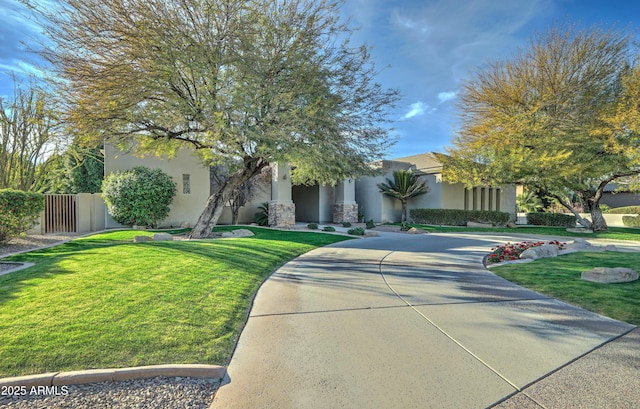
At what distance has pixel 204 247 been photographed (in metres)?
8.58

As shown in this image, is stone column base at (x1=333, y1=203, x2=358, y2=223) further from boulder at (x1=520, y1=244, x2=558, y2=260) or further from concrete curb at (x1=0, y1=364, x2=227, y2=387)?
concrete curb at (x1=0, y1=364, x2=227, y2=387)

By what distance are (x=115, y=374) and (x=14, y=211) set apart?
9662 millimetres

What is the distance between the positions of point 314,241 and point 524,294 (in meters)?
7.63

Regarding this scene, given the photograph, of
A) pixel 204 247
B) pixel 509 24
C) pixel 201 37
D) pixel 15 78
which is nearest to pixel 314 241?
pixel 204 247

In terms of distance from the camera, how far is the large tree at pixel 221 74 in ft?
26.5

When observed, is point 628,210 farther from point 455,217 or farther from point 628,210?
point 455,217

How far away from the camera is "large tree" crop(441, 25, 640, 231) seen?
48.9 ft

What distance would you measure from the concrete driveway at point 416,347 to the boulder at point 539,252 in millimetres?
3593

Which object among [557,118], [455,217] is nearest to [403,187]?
[455,217]

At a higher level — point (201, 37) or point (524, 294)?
point (201, 37)

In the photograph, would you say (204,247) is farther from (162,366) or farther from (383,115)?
(383,115)

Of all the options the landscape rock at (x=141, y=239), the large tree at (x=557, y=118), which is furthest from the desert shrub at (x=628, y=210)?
the landscape rock at (x=141, y=239)

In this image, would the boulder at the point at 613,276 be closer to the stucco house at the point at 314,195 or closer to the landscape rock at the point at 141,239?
the stucco house at the point at 314,195

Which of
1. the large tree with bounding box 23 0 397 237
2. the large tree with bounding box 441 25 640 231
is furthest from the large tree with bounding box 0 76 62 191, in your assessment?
the large tree with bounding box 441 25 640 231
